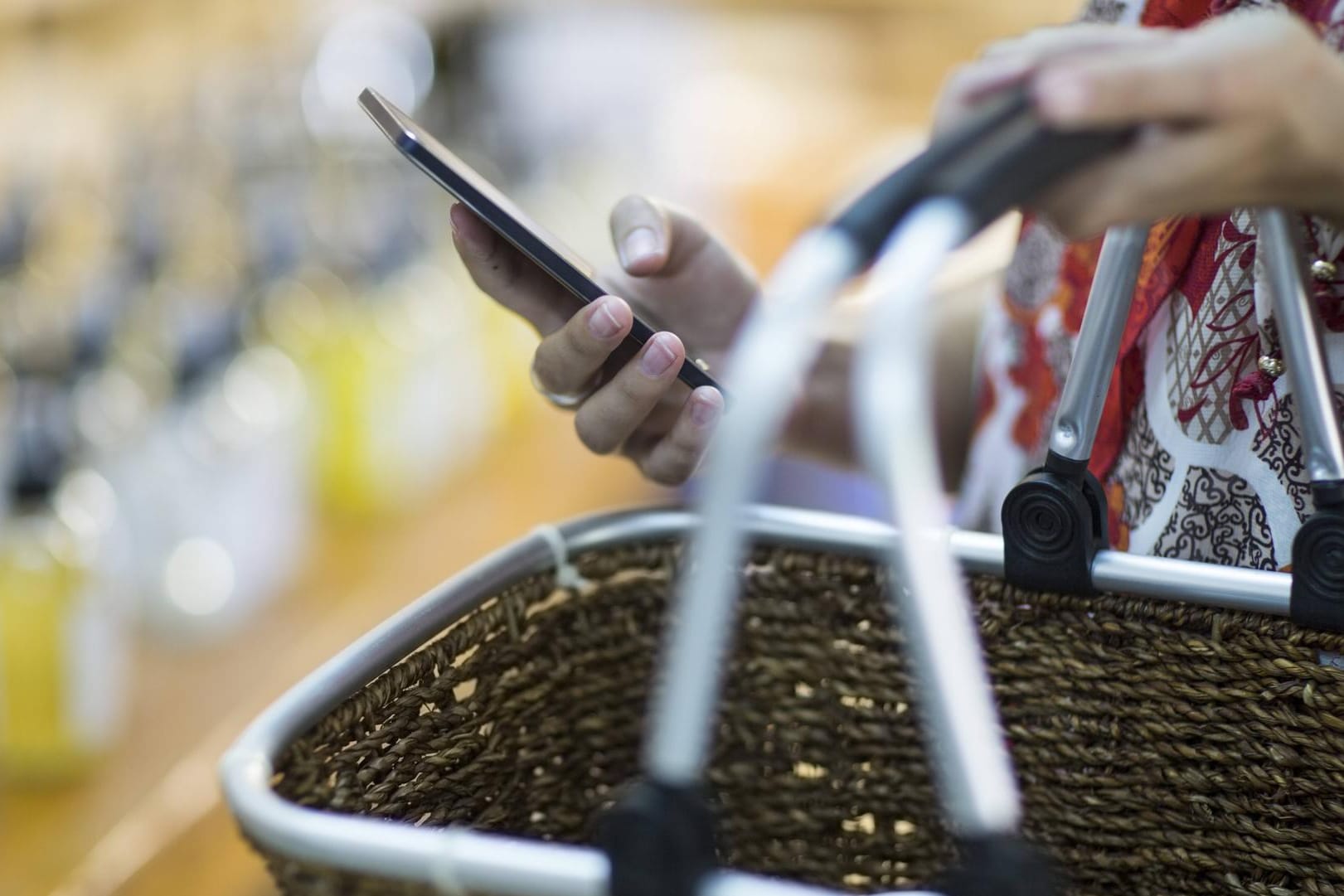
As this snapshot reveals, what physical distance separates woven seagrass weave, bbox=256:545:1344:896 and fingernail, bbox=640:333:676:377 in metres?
0.11

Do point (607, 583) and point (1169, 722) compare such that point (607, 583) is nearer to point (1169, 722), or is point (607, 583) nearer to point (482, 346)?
point (1169, 722)

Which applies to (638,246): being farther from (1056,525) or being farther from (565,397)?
(1056,525)

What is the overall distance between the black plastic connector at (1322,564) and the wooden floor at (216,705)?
2.07ft

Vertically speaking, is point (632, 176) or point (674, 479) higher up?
point (632, 176)

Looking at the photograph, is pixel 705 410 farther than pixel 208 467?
No

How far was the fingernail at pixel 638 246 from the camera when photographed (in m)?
0.54

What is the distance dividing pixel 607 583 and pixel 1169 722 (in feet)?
0.72

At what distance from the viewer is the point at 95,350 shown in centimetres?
99

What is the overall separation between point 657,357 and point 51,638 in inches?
21.1

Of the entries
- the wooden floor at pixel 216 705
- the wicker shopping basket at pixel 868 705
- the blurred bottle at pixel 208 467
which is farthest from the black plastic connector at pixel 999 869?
the blurred bottle at pixel 208 467

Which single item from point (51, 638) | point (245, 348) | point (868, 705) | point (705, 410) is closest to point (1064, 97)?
point (705, 410)

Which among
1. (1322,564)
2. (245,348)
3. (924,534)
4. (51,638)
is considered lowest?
(1322,564)

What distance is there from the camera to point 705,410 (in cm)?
49


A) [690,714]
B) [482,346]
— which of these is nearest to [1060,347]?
[690,714]
